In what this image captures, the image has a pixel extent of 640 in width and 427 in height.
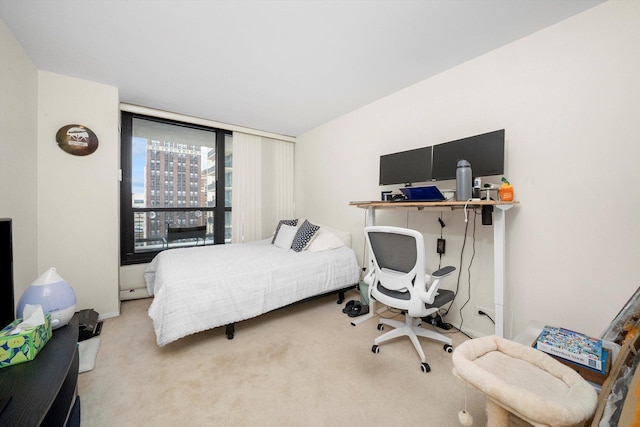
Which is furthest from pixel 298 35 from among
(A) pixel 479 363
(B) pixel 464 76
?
(A) pixel 479 363

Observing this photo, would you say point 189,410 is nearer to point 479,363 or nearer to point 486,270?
point 479,363

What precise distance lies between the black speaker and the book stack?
2700 millimetres

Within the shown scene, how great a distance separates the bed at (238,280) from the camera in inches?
75.6

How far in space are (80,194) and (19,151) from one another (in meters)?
0.63

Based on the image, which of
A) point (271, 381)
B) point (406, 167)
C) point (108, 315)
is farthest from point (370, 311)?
point (108, 315)

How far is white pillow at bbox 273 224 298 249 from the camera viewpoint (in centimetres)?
325

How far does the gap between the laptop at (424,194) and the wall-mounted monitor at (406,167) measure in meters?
0.32

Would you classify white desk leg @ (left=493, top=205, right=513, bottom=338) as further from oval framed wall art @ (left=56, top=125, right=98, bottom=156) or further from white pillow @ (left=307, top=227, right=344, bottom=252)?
oval framed wall art @ (left=56, top=125, right=98, bottom=156)

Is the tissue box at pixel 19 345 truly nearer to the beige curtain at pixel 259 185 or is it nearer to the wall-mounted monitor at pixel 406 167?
the wall-mounted monitor at pixel 406 167

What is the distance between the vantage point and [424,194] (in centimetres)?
210

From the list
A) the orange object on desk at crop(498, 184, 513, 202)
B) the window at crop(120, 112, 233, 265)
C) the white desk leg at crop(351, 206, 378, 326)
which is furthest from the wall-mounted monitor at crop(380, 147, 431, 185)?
the window at crop(120, 112, 233, 265)

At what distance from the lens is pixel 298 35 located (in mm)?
1871

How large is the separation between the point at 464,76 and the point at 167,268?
326 cm

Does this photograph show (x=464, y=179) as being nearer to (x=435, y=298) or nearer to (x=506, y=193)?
(x=506, y=193)
